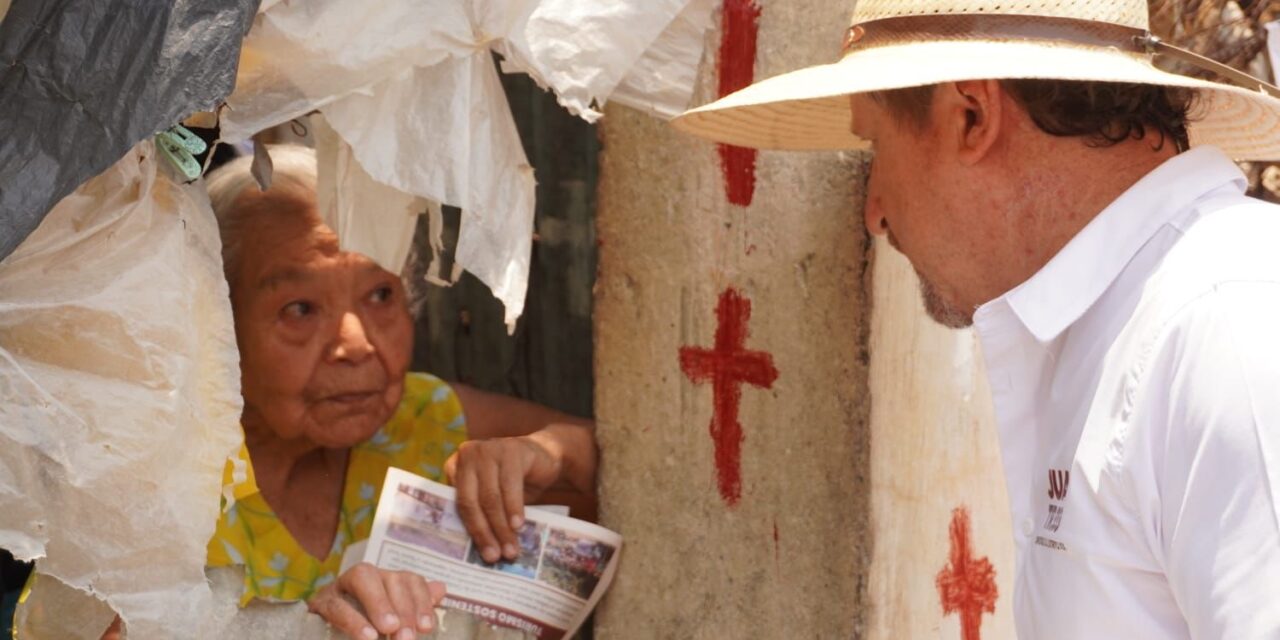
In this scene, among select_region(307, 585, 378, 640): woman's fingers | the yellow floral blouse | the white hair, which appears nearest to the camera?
select_region(307, 585, 378, 640): woman's fingers

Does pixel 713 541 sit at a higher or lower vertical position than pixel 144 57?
lower

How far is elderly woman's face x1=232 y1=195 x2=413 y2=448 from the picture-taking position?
2.77 meters

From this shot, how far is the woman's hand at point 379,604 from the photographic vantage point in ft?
7.14

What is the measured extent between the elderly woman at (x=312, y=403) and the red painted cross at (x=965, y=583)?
66 centimetres

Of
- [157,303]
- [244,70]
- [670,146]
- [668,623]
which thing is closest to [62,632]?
[157,303]

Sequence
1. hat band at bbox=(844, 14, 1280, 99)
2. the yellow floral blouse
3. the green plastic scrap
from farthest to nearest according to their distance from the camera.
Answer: the yellow floral blouse
the green plastic scrap
hat band at bbox=(844, 14, 1280, 99)

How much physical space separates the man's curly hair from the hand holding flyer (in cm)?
109

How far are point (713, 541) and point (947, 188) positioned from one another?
886mm

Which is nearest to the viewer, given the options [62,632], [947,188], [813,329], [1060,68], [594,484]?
[1060,68]

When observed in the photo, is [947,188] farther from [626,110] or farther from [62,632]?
[62,632]

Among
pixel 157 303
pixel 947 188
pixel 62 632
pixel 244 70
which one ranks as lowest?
pixel 62 632

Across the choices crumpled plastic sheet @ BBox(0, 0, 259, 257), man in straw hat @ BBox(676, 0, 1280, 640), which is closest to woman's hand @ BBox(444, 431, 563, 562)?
man in straw hat @ BBox(676, 0, 1280, 640)

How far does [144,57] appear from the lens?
167 cm

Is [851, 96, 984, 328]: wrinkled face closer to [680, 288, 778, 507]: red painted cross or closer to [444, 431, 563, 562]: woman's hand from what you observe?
[680, 288, 778, 507]: red painted cross
